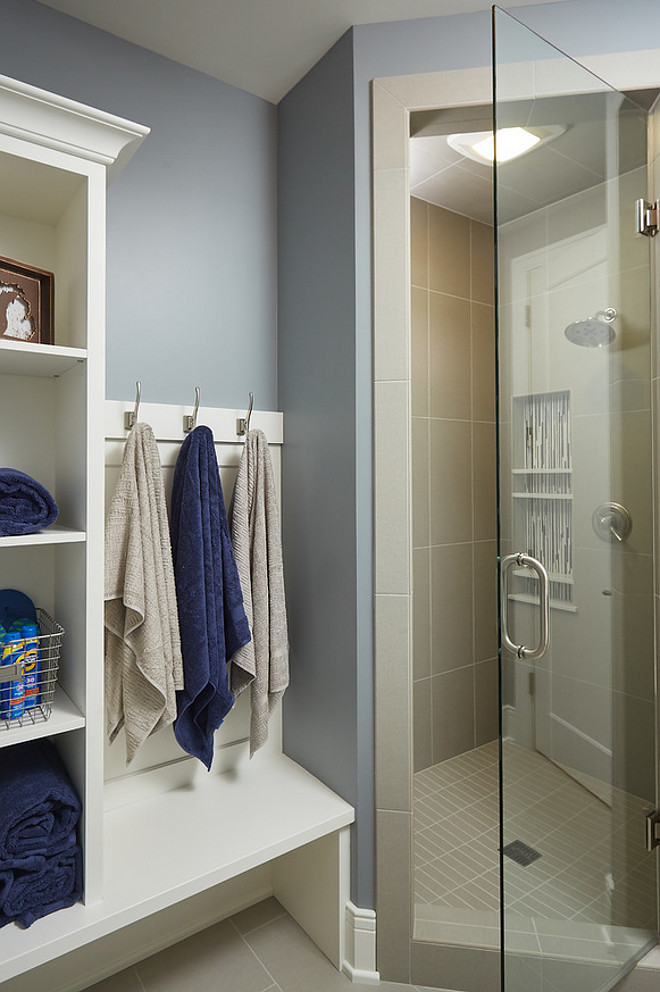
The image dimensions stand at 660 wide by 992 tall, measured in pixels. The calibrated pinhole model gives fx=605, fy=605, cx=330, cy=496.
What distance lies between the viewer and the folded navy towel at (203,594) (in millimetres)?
1426

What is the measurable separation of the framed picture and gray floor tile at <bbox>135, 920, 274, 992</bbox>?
154 centimetres

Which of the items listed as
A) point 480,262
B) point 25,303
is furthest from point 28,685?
point 480,262

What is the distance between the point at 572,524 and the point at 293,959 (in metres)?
1.33

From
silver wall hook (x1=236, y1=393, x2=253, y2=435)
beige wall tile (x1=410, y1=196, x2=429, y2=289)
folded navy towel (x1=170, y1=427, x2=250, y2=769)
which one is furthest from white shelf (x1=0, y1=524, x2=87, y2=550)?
beige wall tile (x1=410, y1=196, x2=429, y2=289)

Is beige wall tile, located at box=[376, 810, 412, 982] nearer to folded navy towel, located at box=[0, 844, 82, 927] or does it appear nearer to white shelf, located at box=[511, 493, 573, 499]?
folded navy towel, located at box=[0, 844, 82, 927]

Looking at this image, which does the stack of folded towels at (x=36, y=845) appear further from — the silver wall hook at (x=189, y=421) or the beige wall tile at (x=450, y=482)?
the beige wall tile at (x=450, y=482)

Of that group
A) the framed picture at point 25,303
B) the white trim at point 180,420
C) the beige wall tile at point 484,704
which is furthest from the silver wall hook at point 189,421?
the beige wall tile at point 484,704

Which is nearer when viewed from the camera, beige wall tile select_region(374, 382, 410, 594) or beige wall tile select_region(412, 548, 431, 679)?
beige wall tile select_region(374, 382, 410, 594)

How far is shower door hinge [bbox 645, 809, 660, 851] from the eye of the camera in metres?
1.33

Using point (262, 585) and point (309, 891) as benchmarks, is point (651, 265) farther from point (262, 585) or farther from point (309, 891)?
point (309, 891)

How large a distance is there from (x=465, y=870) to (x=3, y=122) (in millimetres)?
2073

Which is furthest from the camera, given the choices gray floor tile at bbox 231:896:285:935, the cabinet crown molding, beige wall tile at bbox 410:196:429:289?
beige wall tile at bbox 410:196:429:289

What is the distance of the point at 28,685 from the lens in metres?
1.17

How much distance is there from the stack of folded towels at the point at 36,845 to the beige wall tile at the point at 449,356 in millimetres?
1785
